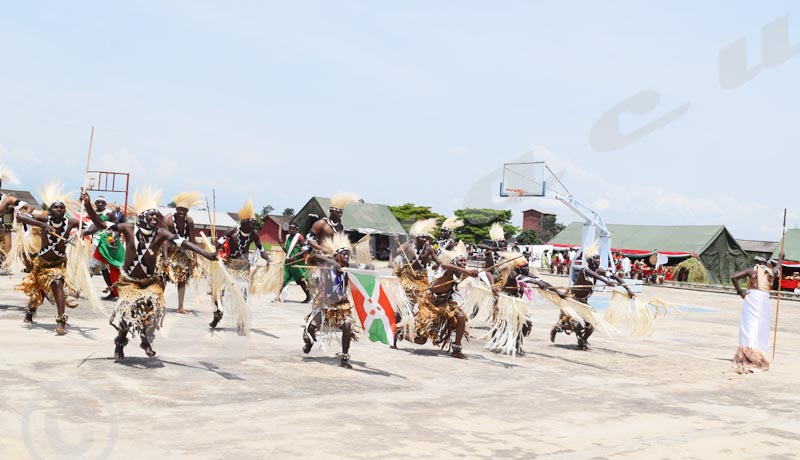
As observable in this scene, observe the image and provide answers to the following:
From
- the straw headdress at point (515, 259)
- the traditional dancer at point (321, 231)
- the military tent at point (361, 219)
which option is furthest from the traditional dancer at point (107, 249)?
the military tent at point (361, 219)

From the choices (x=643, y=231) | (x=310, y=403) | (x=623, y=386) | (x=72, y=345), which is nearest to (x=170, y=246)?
(x=72, y=345)

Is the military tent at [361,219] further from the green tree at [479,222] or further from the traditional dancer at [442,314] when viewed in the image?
the traditional dancer at [442,314]

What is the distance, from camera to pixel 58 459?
4.95 m

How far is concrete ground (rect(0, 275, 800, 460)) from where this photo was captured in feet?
18.9

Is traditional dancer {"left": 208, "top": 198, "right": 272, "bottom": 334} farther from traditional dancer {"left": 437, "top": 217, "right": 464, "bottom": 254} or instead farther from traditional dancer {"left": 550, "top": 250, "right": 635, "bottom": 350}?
traditional dancer {"left": 550, "top": 250, "right": 635, "bottom": 350}

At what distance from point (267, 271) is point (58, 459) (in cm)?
690

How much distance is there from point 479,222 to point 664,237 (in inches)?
971

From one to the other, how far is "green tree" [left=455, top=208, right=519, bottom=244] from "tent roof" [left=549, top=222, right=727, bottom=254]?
15452 mm

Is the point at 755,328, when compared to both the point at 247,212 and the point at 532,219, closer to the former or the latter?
the point at 247,212

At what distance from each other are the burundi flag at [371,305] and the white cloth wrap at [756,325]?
563 cm

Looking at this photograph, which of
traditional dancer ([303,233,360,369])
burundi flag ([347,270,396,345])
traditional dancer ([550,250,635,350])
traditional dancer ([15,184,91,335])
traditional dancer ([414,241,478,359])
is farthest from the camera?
traditional dancer ([550,250,635,350])

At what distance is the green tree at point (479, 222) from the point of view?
69.1 m

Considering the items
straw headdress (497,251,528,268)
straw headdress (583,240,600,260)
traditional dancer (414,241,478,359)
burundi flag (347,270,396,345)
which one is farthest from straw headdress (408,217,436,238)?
straw headdress (583,240,600,260)

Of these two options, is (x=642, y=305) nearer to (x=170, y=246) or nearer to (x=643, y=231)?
(x=170, y=246)
